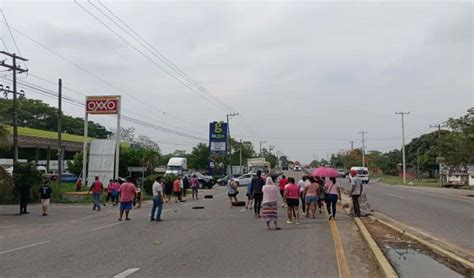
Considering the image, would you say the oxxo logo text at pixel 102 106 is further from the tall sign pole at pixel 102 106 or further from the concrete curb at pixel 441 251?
the concrete curb at pixel 441 251

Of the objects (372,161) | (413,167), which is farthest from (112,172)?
(372,161)

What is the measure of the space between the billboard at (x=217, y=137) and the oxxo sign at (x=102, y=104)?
127ft

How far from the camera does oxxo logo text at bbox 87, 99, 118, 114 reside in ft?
131

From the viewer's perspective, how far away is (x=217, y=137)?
78.8m

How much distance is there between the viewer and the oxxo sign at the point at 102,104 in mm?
39719

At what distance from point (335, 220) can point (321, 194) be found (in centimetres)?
304

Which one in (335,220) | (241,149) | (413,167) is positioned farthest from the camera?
(241,149)

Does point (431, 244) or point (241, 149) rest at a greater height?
point (241, 149)

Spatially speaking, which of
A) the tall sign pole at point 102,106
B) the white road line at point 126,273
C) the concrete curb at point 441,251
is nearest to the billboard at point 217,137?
the tall sign pole at point 102,106

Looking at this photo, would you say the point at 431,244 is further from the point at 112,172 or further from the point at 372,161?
the point at 372,161

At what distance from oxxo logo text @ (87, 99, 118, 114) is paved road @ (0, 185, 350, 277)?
21741 millimetres

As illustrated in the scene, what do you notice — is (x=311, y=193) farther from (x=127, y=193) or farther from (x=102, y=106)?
(x=102, y=106)

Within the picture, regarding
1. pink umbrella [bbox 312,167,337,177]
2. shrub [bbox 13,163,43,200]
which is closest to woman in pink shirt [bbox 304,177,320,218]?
pink umbrella [bbox 312,167,337,177]

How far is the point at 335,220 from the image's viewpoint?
17.7 m
